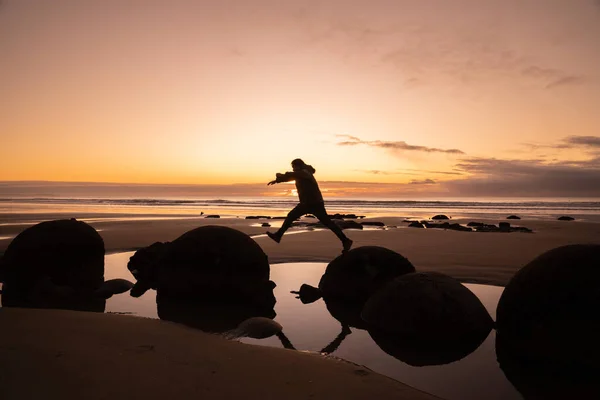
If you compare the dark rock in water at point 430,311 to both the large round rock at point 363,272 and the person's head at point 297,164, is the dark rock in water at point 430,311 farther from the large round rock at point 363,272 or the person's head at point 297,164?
the person's head at point 297,164

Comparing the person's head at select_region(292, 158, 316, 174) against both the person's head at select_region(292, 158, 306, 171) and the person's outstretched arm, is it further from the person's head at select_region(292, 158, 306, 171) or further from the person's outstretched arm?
the person's outstretched arm

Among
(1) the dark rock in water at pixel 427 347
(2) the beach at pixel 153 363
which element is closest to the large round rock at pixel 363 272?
(1) the dark rock in water at pixel 427 347

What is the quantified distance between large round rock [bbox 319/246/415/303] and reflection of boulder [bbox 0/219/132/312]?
4.06 meters

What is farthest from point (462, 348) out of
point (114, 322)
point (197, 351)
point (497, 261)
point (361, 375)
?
point (497, 261)

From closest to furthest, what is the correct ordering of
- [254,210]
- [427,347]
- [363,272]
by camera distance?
[427,347] < [363,272] < [254,210]

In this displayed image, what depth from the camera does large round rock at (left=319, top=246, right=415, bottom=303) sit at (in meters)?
7.43

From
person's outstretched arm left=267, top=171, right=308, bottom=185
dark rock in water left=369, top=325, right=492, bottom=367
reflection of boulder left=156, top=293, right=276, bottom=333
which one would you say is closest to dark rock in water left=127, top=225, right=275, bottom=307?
reflection of boulder left=156, top=293, right=276, bottom=333

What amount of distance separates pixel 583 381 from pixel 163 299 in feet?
20.0

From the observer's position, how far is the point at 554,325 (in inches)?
177

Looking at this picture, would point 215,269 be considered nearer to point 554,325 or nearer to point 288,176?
point 288,176

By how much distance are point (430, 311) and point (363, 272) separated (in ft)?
7.31

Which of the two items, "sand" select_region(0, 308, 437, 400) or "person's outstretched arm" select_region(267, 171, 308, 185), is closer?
"sand" select_region(0, 308, 437, 400)

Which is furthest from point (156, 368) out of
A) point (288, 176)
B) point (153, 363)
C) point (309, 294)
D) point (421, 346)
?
point (288, 176)

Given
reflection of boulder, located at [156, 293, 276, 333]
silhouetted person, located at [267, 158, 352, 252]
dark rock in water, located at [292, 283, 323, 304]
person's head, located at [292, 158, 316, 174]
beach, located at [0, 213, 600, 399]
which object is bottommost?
reflection of boulder, located at [156, 293, 276, 333]
